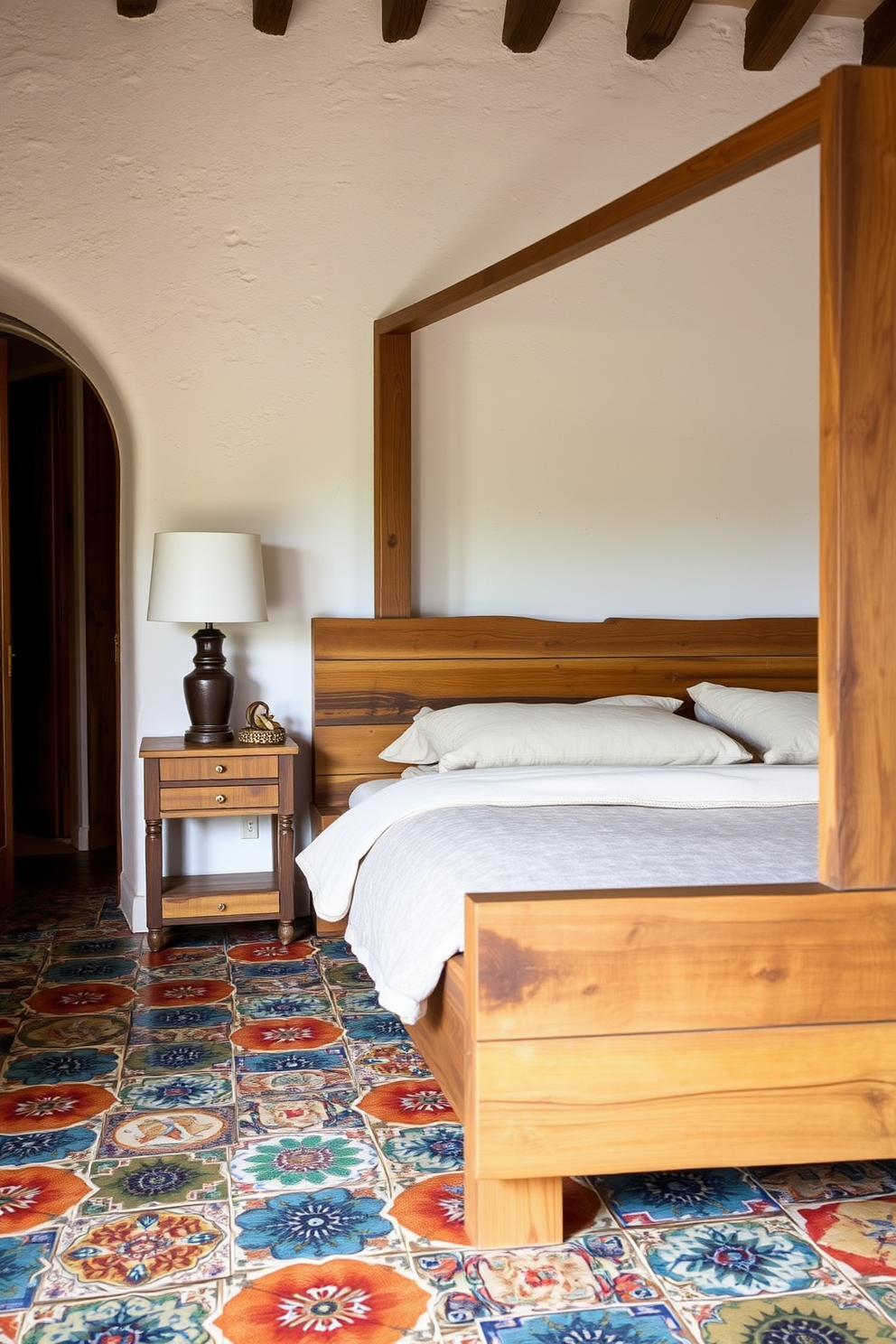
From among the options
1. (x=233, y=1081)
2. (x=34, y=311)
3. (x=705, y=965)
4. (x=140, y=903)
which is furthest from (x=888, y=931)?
(x=34, y=311)

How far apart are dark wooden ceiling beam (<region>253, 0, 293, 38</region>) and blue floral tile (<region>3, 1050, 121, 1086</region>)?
311cm

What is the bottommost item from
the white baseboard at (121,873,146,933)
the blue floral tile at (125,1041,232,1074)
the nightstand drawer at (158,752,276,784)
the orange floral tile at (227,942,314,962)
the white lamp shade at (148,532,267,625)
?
the blue floral tile at (125,1041,232,1074)

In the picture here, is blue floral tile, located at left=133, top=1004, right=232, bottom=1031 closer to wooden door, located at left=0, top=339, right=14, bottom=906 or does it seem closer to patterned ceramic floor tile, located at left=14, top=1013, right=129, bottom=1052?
patterned ceramic floor tile, located at left=14, top=1013, right=129, bottom=1052

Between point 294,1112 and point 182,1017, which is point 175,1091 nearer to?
point 294,1112

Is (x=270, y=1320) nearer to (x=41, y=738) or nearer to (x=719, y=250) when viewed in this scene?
(x=719, y=250)

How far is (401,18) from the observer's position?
3834 millimetres

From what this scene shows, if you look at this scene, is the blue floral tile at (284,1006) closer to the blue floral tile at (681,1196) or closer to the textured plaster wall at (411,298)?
the textured plaster wall at (411,298)

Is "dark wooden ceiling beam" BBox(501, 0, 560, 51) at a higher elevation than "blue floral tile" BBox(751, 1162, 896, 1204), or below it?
higher

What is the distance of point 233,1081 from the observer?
2611 millimetres

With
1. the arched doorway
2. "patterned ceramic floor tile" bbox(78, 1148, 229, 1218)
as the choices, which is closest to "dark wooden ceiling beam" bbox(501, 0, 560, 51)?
the arched doorway

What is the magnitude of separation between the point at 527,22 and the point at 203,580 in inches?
82.9

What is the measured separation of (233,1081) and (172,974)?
87 cm

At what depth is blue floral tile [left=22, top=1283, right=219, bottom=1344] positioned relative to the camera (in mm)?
1656

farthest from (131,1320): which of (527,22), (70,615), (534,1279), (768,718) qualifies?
(70,615)
